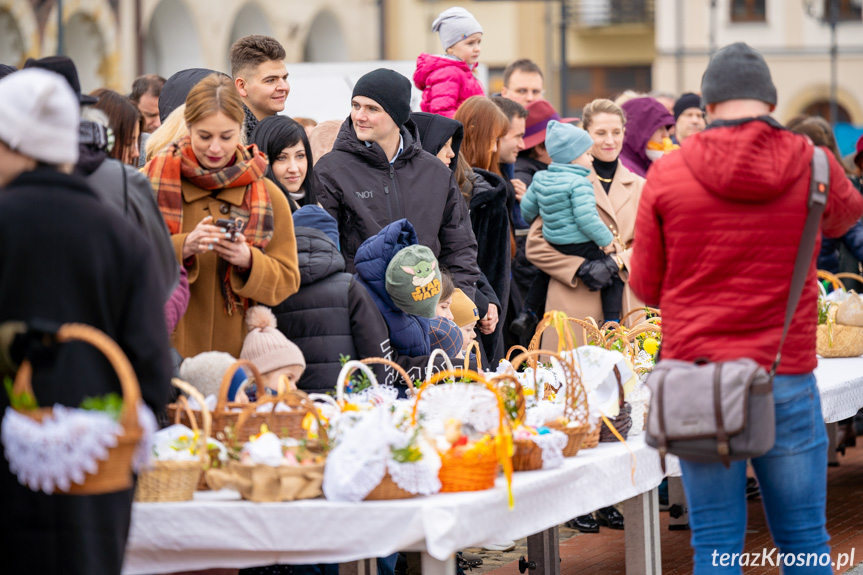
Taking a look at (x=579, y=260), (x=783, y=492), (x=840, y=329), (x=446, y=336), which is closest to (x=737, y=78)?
(x=783, y=492)

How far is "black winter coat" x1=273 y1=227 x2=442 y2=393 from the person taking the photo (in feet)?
14.2

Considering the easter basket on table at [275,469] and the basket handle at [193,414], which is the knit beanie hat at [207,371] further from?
the easter basket on table at [275,469]

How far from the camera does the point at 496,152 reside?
6801mm

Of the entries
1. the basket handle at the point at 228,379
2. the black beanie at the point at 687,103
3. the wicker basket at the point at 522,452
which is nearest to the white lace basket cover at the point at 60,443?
the basket handle at the point at 228,379

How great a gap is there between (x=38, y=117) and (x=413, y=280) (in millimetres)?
1902

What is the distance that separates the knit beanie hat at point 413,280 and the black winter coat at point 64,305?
1.70 meters

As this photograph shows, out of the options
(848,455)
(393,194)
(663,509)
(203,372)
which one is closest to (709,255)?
(203,372)

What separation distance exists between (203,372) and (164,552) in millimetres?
622

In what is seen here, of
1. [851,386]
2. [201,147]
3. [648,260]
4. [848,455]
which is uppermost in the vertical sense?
[201,147]

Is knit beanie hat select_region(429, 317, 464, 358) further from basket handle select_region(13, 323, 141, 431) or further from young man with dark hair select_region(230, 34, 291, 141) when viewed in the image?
basket handle select_region(13, 323, 141, 431)

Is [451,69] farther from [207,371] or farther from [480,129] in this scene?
[207,371]

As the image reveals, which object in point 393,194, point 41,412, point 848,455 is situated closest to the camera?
point 41,412

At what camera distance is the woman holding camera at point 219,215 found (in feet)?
13.4

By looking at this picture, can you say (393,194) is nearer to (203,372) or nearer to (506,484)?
(203,372)
